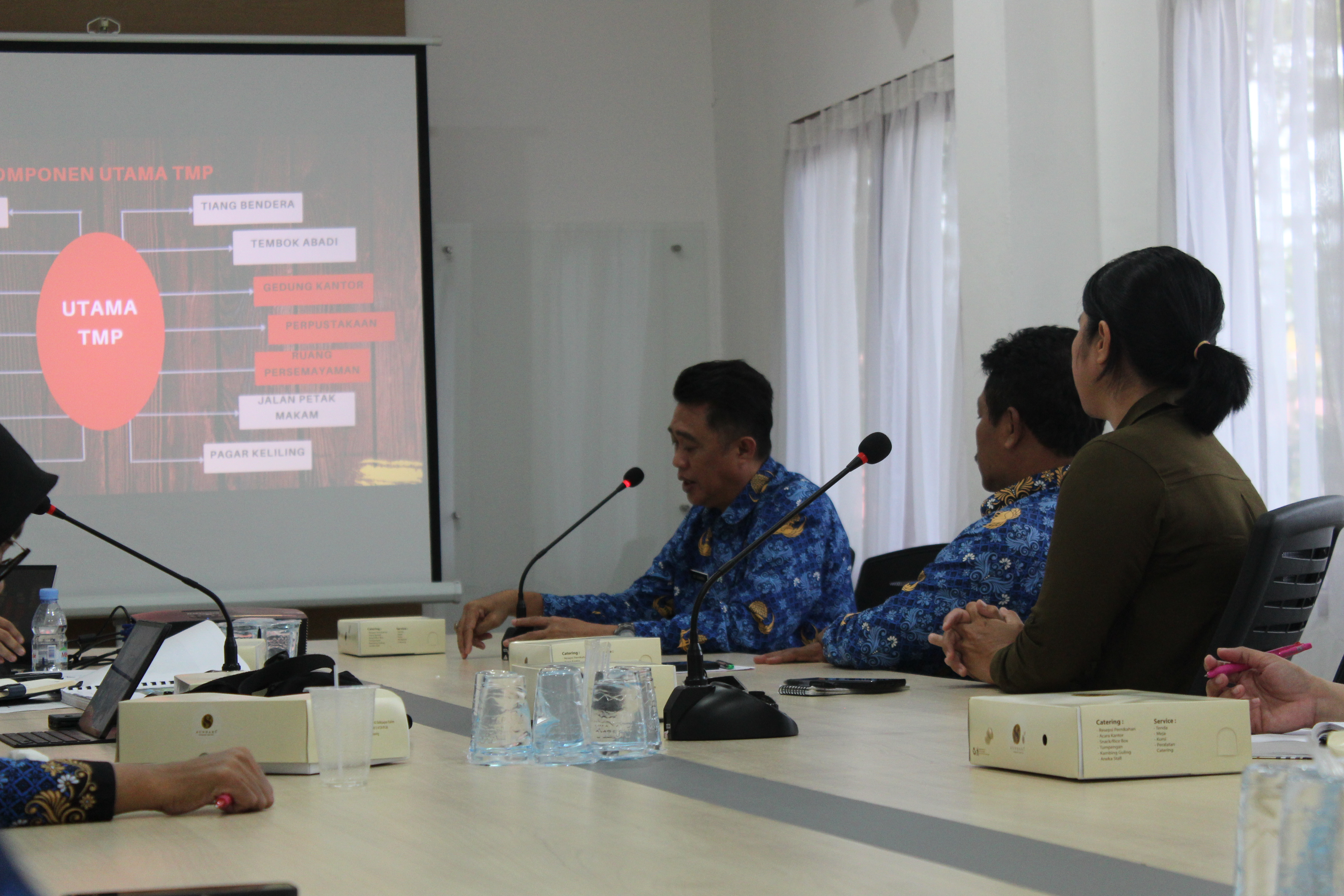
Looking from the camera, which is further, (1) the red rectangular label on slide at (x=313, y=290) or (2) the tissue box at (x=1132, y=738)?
(1) the red rectangular label on slide at (x=313, y=290)

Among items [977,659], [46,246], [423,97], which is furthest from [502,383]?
[977,659]

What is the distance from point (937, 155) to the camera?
431 cm

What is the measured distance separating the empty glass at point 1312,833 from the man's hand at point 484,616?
90.7 inches

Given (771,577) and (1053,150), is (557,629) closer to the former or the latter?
(771,577)

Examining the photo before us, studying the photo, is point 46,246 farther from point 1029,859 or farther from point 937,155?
point 1029,859

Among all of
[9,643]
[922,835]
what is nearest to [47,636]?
[9,643]

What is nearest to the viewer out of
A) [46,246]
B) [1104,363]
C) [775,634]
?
[1104,363]

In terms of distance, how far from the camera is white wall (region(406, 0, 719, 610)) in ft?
17.9

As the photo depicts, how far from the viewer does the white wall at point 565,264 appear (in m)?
5.47

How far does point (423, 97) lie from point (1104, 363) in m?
3.52

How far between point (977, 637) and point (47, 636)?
2106 mm

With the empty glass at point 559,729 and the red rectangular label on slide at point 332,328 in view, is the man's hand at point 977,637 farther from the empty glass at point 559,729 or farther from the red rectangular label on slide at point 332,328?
the red rectangular label on slide at point 332,328

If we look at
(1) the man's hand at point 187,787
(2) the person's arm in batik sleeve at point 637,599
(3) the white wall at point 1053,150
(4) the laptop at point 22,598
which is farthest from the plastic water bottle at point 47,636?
(3) the white wall at point 1053,150

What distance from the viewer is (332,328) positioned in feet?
15.9
